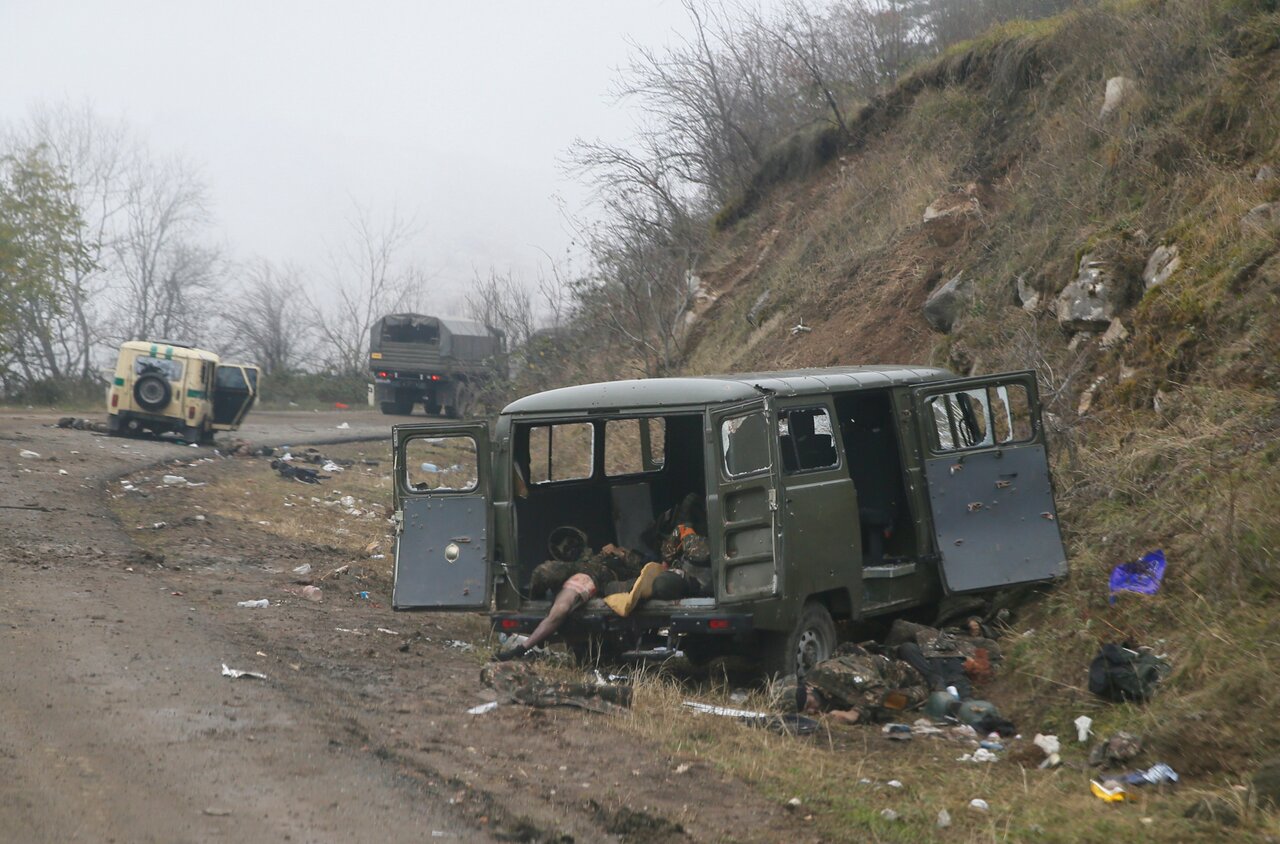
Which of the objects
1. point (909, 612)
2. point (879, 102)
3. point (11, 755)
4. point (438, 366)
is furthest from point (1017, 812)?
point (438, 366)

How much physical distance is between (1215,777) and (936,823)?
1305 mm

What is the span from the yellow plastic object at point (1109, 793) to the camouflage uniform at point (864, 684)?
1.59 metres

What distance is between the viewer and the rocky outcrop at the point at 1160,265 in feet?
33.8

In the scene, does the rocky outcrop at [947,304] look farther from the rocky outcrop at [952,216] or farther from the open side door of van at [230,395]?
the open side door of van at [230,395]

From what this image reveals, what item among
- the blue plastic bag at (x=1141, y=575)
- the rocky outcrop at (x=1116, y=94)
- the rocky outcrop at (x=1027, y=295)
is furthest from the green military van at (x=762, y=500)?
the rocky outcrop at (x=1116, y=94)

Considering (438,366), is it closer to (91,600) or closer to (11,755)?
(91,600)

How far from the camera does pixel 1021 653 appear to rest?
7.28 m

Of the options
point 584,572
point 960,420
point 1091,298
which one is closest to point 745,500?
point 584,572

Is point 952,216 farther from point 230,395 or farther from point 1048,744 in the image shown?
point 230,395

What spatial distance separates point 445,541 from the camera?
26.3 ft

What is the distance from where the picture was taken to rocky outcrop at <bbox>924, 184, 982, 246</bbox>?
15.8m

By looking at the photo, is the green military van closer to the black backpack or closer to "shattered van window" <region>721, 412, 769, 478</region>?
"shattered van window" <region>721, 412, 769, 478</region>

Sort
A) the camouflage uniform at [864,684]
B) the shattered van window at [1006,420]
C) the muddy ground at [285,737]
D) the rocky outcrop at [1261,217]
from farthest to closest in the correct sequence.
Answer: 1. the rocky outcrop at [1261,217]
2. the shattered van window at [1006,420]
3. the camouflage uniform at [864,684]
4. the muddy ground at [285,737]

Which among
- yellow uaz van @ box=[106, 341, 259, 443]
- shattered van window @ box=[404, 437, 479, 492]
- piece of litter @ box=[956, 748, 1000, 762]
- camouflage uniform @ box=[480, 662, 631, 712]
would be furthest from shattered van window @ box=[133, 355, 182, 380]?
piece of litter @ box=[956, 748, 1000, 762]
